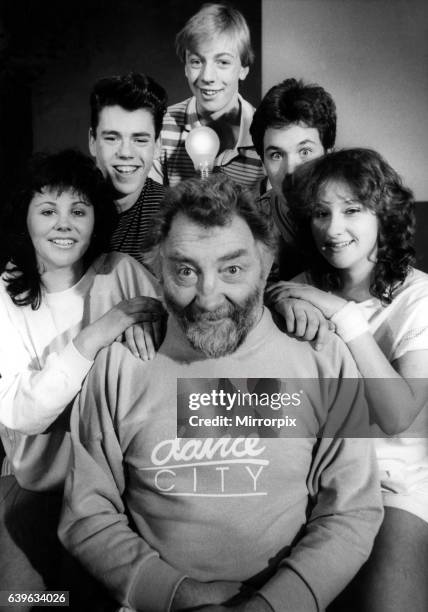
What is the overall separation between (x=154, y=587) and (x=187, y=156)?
42.9 inches

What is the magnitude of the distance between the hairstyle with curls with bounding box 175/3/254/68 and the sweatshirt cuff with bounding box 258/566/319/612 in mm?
1305

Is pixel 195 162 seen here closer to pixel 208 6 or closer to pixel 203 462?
pixel 208 6

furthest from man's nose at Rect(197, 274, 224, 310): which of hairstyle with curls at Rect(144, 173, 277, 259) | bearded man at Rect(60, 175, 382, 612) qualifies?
hairstyle with curls at Rect(144, 173, 277, 259)

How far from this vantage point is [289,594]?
4.20 feet

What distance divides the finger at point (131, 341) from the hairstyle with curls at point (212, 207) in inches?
8.4

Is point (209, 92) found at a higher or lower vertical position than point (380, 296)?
higher

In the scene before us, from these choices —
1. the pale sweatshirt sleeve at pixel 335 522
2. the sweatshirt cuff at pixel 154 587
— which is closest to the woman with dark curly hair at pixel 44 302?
the sweatshirt cuff at pixel 154 587

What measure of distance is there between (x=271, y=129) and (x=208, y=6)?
0.41m

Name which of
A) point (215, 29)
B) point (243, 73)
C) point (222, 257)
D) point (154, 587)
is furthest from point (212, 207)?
point (154, 587)

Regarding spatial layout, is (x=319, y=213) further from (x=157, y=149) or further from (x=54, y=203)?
(x=54, y=203)

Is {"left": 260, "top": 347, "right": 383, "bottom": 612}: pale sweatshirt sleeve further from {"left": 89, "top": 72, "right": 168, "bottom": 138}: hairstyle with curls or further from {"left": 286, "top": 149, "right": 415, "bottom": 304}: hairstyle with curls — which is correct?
{"left": 89, "top": 72, "right": 168, "bottom": 138}: hairstyle with curls

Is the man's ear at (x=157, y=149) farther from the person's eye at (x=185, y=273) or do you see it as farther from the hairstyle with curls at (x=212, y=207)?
the person's eye at (x=185, y=273)

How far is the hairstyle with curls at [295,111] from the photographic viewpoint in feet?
5.02

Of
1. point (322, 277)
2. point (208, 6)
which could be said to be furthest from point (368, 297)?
point (208, 6)
